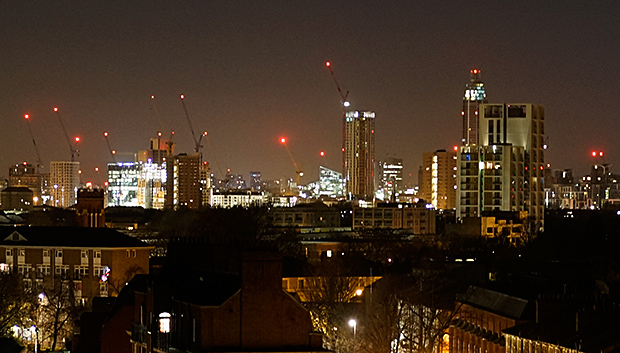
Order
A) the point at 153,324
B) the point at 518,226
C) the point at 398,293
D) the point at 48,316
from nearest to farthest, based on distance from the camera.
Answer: the point at 153,324 < the point at 398,293 < the point at 48,316 < the point at 518,226

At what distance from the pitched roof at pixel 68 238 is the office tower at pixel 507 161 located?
91534mm

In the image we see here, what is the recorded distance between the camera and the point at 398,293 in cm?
6800

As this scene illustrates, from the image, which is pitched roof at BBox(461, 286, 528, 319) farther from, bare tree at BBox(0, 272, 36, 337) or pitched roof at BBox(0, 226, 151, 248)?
pitched roof at BBox(0, 226, 151, 248)

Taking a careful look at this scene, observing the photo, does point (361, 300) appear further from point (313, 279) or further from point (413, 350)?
point (413, 350)

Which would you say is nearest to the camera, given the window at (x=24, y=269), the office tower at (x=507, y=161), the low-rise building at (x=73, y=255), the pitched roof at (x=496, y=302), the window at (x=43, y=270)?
Result: the pitched roof at (x=496, y=302)

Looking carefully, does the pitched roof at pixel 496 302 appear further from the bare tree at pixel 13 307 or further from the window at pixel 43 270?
the window at pixel 43 270

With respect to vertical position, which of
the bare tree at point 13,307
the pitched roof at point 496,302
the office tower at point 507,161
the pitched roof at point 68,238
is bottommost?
the bare tree at point 13,307

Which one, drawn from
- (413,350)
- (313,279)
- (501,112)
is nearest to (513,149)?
(501,112)

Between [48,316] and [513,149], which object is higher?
[513,149]

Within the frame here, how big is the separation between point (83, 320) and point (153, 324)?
11854 millimetres

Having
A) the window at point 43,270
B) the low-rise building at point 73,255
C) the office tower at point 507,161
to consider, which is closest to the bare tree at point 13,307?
the low-rise building at point 73,255

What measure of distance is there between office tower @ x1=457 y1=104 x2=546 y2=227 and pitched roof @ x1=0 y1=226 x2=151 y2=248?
9153 cm

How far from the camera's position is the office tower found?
185875 millimetres

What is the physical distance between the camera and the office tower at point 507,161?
186 m
